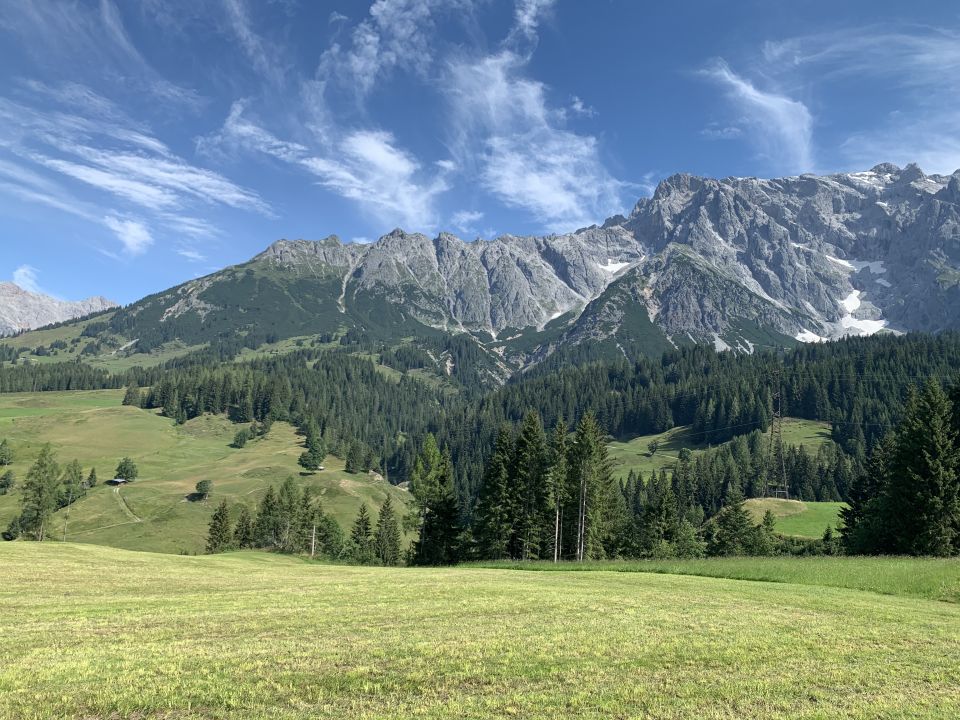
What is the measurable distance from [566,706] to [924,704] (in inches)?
316

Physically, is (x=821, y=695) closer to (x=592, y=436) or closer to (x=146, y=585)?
(x=146, y=585)

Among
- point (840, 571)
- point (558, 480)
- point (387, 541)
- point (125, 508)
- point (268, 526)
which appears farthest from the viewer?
point (125, 508)

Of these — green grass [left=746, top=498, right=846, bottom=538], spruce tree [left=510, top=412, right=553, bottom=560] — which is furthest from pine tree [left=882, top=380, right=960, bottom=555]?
green grass [left=746, top=498, right=846, bottom=538]

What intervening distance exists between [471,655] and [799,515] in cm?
12635

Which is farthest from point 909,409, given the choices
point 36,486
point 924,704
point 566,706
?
point 36,486

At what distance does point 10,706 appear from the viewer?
35.9 feet

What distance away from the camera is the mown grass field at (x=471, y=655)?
38.1 ft

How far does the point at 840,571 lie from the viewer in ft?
127

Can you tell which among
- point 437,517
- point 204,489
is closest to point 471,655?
point 437,517

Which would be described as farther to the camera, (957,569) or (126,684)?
(957,569)

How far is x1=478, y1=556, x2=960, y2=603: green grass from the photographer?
32656 millimetres

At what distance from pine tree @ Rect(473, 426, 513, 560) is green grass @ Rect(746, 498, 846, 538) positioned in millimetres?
67657

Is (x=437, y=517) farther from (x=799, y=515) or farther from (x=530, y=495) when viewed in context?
(x=799, y=515)

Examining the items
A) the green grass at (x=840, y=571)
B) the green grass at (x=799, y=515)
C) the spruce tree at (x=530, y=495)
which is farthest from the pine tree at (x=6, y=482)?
the green grass at (x=799, y=515)
